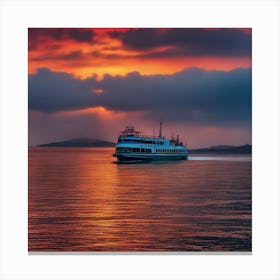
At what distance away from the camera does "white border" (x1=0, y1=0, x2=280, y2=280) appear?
785 centimetres

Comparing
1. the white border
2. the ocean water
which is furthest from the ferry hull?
the white border

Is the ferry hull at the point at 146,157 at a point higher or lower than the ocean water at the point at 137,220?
higher
